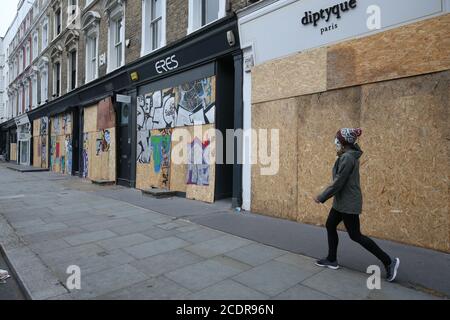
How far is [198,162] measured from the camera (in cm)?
889

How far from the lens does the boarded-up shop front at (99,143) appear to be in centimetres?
1312

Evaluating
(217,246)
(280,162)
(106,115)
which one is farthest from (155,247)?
(106,115)

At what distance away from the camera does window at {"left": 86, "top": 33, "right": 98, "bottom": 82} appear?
15.8 metres

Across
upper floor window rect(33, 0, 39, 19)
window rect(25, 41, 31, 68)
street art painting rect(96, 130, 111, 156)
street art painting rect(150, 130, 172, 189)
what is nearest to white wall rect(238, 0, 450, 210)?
street art painting rect(150, 130, 172, 189)

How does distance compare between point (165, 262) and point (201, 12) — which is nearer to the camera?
point (165, 262)

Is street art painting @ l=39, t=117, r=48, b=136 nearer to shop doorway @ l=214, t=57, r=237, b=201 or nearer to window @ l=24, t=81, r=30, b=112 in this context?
window @ l=24, t=81, r=30, b=112

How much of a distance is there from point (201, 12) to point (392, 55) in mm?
5896

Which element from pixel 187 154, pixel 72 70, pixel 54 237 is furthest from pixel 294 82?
pixel 72 70

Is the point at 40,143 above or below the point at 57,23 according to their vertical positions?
below

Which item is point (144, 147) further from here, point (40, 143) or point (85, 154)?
point (40, 143)

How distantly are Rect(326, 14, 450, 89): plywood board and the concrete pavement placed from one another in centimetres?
304

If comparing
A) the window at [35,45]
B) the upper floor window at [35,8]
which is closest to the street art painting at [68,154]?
the window at [35,45]

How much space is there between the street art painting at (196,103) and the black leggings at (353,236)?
5.08m

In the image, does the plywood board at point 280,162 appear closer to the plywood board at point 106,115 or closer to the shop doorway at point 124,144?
the shop doorway at point 124,144
